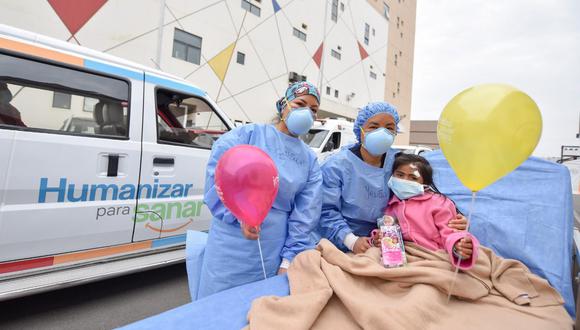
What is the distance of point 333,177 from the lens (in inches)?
73.3

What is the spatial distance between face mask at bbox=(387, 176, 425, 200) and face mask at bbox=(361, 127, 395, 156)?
21 cm

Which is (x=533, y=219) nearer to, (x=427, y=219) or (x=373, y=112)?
(x=427, y=219)

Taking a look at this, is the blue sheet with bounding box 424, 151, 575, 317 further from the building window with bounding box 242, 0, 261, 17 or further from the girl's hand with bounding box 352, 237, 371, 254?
the building window with bounding box 242, 0, 261, 17

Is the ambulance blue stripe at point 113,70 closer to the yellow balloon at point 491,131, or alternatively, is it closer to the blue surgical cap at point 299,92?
the blue surgical cap at point 299,92

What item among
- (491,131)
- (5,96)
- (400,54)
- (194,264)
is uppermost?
(400,54)

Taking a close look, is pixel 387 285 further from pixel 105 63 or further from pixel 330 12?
pixel 330 12

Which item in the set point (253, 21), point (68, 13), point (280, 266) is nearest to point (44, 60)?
point (280, 266)

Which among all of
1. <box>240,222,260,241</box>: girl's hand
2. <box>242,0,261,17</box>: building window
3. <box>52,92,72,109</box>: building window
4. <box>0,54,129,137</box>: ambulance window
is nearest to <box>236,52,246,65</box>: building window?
<box>242,0,261,17</box>: building window

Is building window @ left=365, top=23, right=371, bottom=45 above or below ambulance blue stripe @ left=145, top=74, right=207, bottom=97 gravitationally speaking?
above

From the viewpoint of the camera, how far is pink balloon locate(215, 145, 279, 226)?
1.28 m

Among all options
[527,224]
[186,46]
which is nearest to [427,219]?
Result: [527,224]

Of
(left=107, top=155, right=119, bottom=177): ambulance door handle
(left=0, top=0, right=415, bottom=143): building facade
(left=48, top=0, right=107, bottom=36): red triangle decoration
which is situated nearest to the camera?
(left=107, top=155, right=119, bottom=177): ambulance door handle

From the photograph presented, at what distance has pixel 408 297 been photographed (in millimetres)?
1141

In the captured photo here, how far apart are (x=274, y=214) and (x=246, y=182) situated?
16.6 inches
